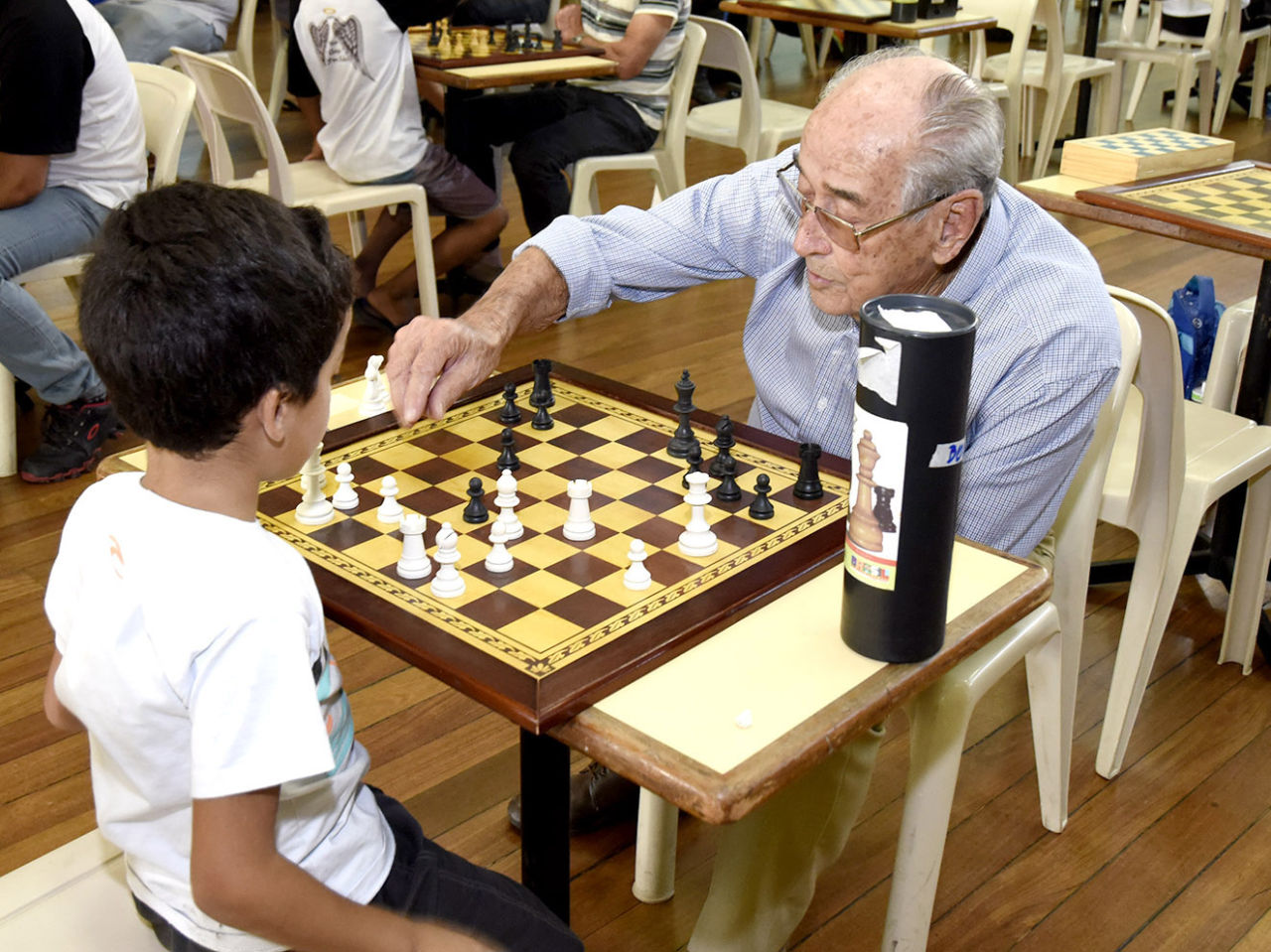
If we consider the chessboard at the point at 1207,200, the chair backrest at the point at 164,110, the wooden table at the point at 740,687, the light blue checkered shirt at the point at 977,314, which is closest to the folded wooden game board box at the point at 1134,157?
the chessboard at the point at 1207,200

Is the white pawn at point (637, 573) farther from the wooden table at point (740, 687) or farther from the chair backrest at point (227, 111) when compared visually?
the chair backrest at point (227, 111)

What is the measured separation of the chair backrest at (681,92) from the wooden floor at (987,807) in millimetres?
2307

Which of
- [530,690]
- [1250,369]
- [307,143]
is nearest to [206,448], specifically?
[530,690]

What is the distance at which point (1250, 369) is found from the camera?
2.59 meters

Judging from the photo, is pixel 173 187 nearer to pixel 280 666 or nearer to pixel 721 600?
pixel 280 666

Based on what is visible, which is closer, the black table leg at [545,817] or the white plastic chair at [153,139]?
the black table leg at [545,817]

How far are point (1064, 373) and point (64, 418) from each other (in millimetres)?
2500

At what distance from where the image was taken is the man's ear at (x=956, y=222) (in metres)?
1.65

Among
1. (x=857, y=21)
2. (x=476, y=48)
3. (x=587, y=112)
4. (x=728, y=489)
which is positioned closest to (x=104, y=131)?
(x=476, y=48)

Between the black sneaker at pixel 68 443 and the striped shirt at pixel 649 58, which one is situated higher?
the striped shirt at pixel 649 58

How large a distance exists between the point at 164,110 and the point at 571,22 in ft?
6.17

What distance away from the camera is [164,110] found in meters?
3.36

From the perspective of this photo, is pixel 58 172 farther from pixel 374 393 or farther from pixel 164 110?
pixel 374 393

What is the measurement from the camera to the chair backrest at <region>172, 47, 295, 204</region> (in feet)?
11.4
